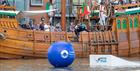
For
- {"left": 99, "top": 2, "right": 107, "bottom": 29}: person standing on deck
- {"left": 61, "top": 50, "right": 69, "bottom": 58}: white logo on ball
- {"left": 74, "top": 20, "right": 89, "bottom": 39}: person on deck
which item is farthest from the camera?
{"left": 99, "top": 2, "right": 107, "bottom": 29}: person standing on deck

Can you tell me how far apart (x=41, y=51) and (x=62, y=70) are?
10641 mm

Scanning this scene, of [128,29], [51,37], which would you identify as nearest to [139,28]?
[128,29]

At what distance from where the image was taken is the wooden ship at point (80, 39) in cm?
3019

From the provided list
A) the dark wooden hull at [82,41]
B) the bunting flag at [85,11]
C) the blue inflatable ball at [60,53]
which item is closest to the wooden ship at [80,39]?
the dark wooden hull at [82,41]

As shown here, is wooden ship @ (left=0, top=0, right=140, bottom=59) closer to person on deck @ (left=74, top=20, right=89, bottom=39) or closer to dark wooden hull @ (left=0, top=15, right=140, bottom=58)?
dark wooden hull @ (left=0, top=15, right=140, bottom=58)

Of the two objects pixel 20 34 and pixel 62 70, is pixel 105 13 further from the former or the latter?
pixel 62 70

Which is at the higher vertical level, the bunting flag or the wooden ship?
the bunting flag

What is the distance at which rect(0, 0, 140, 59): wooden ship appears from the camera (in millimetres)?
30188

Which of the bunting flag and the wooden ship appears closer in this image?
the wooden ship

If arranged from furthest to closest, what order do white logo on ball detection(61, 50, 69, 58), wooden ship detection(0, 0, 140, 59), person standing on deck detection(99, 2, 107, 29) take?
person standing on deck detection(99, 2, 107, 29), wooden ship detection(0, 0, 140, 59), white logo on ball detection(61, 50, 69, 58)

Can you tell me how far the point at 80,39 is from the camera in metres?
31.9

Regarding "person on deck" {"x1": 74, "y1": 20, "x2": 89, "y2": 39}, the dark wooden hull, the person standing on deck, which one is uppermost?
the person standing on deck

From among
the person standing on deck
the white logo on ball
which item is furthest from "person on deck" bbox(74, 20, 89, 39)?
the white logo on ball

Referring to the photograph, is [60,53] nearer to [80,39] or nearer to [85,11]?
[80,39]
